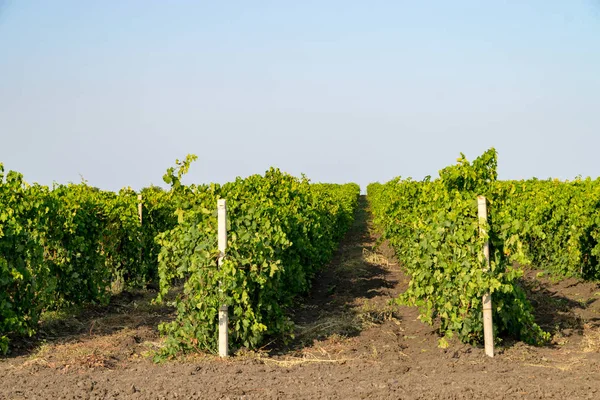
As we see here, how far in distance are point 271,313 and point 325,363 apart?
3.28 ft

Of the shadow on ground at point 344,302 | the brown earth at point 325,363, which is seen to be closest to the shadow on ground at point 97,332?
the brown earth at point 325,363

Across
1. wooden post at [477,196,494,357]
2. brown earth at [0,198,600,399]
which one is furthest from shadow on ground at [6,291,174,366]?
wooden post at [477,196,494,357]

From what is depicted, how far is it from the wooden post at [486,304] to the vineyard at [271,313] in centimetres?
6

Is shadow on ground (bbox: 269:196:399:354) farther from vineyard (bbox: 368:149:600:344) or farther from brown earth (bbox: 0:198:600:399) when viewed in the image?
vineyard (bbox: 368:149:600:344)

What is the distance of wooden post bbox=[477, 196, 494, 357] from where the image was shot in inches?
313

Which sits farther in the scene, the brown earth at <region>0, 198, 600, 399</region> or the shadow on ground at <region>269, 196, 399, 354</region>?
the shadow on ground at <region>269, 196, 399, 354</region>

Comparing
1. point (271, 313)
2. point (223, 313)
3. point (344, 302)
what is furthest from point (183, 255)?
point (344, 302)

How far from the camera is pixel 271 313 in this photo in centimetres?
830

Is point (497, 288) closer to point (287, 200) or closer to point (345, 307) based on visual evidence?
point (345, 307)

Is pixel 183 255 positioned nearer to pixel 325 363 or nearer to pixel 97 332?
pixel 325 363

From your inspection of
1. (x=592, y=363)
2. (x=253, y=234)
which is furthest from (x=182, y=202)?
(x=592, y=363)

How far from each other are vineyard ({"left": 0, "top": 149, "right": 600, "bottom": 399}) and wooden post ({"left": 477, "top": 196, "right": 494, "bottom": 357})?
0.19 feet

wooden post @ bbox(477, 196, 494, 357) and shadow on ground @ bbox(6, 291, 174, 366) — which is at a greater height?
wooden post @ bbox(477, 196, 494, 357)

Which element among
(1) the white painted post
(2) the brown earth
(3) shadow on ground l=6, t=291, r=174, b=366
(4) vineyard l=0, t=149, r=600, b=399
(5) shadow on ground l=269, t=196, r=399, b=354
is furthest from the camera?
(5) shadow on ground l=269, t=196, r=399, b=354
